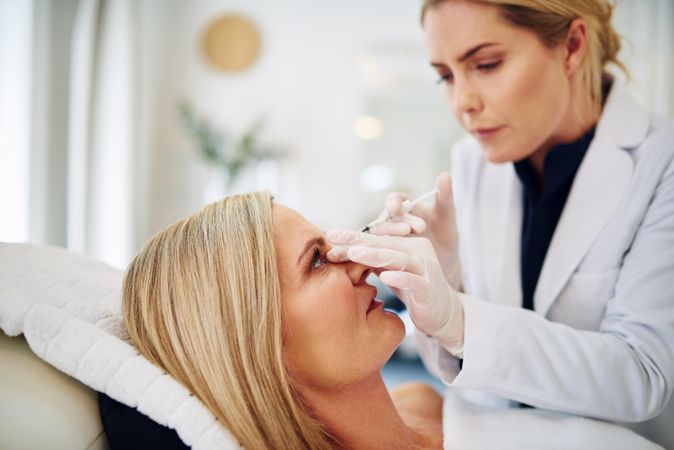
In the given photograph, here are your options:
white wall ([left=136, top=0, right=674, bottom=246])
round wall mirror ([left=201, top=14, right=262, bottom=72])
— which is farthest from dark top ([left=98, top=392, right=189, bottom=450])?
round wall mirror ([left=201, top=14, right=262, bottom=72])

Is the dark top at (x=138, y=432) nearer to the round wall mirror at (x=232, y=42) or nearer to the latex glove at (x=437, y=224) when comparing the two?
the latex glove at (x=437, y=224)

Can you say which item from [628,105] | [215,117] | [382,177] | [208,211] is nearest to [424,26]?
[628,105]

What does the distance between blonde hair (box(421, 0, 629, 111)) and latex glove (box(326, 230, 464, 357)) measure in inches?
22.5

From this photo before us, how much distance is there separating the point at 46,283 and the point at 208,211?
1.08 feet

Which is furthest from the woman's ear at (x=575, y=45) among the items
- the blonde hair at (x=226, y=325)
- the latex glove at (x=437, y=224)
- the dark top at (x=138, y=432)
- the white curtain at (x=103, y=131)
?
the white curtain at (x=103, y=131)

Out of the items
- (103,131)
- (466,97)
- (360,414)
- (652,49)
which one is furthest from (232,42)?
(360,414)

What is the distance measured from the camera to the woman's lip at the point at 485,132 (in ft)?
3.90

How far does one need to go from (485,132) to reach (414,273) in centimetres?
49

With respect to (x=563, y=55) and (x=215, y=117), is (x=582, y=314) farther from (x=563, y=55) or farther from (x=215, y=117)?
(x=215, y=117)

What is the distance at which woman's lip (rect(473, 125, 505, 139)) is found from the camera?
119cm

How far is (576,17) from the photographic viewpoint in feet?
3.73

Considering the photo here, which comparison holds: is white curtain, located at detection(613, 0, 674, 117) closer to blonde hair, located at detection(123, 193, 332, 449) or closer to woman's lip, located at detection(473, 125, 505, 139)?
woman's lip, located at detection(473, 125, 505, 139)

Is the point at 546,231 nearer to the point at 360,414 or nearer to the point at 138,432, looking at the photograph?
the point at 360,414

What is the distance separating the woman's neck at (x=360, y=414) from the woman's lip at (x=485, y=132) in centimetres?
65
